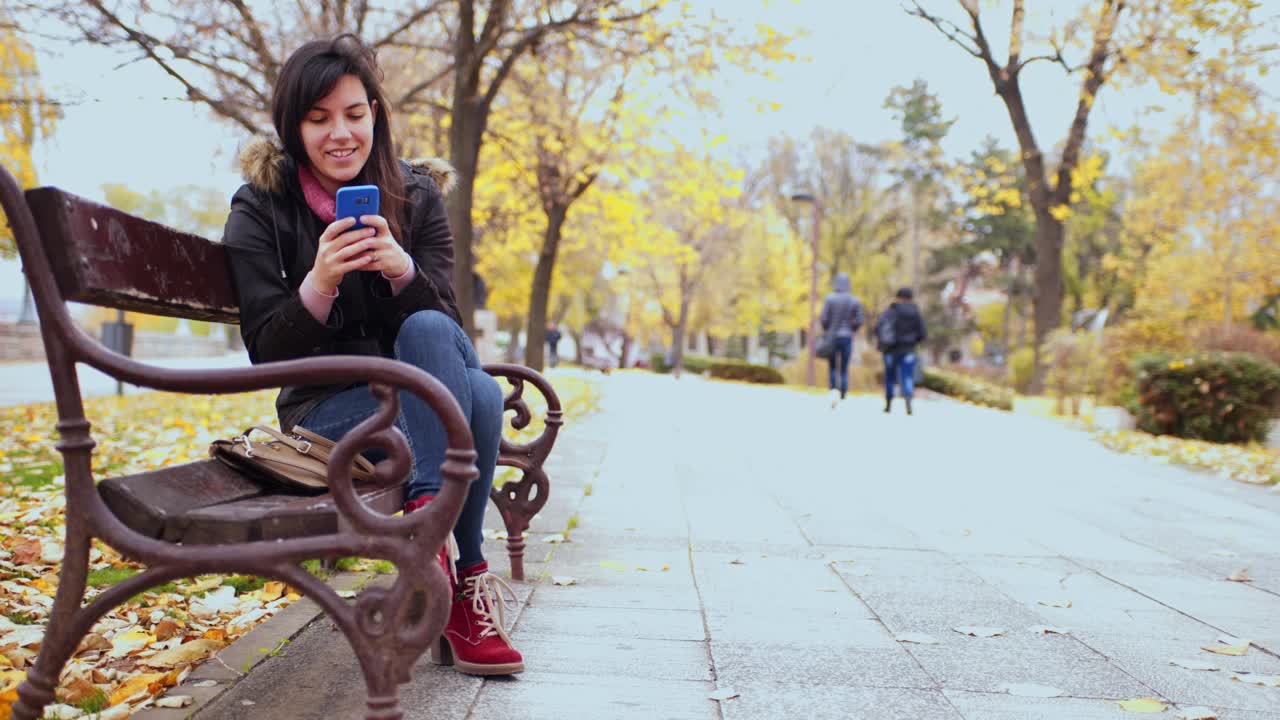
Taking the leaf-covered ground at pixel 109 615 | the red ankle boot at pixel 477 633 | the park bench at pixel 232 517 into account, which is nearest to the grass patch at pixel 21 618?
the leaf-covered ground at pixel 109 615

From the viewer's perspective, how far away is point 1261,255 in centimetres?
2391

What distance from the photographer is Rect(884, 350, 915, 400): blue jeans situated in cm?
1425

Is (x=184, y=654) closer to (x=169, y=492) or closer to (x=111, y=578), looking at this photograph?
(x=169, y=492)

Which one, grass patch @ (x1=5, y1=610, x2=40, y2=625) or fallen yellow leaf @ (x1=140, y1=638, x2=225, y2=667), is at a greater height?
fallen yellow leaf @ (x1=140, y1=638, x2=225, y2=667)

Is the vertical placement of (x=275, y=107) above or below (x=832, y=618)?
above

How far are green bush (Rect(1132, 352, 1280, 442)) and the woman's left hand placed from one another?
35.2ft

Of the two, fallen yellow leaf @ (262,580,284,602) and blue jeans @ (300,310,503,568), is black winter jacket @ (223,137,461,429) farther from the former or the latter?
fallen yellow leaf @ (262,580,284,602)

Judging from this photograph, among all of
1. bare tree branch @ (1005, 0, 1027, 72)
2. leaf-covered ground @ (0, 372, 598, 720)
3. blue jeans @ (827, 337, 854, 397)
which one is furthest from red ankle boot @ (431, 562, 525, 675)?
bare tree branch @ (1005, 0, 1027, 72)

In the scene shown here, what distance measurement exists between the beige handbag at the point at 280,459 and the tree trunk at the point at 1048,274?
16967 mm

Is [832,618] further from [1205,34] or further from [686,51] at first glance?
[1205,34]

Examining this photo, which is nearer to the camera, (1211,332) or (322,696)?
(322,696)

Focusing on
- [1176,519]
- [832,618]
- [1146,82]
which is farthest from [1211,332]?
[832,618]

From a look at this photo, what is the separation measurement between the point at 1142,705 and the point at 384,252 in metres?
2.13

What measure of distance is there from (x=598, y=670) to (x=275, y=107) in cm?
167
